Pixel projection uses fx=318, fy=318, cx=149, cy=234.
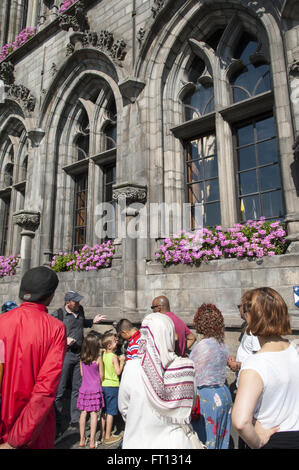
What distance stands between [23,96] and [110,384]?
10281mm

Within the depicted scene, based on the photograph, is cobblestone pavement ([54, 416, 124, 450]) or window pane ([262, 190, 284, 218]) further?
window pane ([262, 190, 284, 218])

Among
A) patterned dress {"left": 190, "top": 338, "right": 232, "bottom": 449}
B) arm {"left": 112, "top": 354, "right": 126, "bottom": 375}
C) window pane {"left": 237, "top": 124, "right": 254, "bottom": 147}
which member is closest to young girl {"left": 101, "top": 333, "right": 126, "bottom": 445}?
arm {"left": 112, "top": 354, "right": 126, "bottom": 375}

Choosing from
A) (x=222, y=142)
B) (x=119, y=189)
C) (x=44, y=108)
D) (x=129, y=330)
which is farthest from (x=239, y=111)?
(x=44, y=108)

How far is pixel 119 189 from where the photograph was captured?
23.1 ft

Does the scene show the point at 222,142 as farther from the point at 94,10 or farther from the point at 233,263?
the point at 94,10

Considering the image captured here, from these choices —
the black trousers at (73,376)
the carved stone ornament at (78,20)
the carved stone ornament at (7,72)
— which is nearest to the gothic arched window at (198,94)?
the carved stone ornament at (78,20)

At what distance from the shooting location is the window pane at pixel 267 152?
6.30 metres

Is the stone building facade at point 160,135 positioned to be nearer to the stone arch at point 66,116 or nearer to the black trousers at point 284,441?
the stone arch at point 66,116

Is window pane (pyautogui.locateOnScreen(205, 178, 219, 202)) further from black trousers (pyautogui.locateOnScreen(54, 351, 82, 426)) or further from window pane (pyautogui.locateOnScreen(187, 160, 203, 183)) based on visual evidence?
black trousers (pyautogui.locateOnScreen(54, 351, 82, 426))

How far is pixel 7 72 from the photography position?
11.8 metres

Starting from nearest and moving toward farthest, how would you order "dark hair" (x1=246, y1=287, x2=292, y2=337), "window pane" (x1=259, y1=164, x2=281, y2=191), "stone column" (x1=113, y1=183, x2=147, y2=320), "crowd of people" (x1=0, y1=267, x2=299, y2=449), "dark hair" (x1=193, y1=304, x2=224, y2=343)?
1. "crowd of people" (x1=0, y1=267, x2=299, y2=449)
2. "dark hair" (x1=246, y1=287, x2=292, y2=337)
3. "dark hair" (x1=193, y1=304, x2=224, y2=343)
4. "window pane" (x1=259, y1=164, x2=281, y2=191)
5. "stone column" (x1=113, y1=183, x2=147, y2=320)

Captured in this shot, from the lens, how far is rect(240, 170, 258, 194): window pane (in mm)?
6516

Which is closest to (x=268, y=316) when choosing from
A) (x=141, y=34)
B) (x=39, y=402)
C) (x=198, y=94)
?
(x=39, y=402)

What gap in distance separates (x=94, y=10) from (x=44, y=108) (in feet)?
10.5
